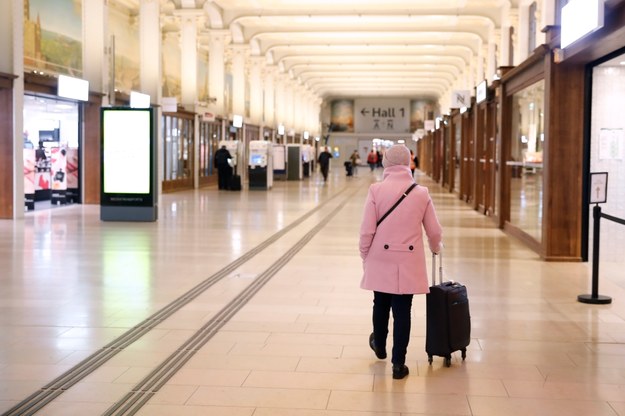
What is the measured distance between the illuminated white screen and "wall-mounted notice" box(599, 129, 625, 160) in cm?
816

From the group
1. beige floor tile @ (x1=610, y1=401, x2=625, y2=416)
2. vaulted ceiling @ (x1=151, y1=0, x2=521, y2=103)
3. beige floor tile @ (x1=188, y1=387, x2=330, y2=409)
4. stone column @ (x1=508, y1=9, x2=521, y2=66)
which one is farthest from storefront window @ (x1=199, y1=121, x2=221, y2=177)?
beige floor tile @ (x1=610, y1=401, x2=625, y2=416)

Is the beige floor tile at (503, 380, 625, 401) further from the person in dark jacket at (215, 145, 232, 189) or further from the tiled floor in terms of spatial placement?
the person in dark jacket at (215, 145, 232, 189)

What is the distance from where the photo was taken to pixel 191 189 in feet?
102

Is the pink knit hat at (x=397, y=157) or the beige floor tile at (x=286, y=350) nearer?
the pink knit hat at (x=397, y=157)

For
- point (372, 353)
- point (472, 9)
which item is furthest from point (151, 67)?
point (372, 353)

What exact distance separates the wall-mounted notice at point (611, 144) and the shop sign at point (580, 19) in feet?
5.08

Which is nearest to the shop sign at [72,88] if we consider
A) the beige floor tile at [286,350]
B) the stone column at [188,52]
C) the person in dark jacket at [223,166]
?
the person in dark jacket at [223,166]

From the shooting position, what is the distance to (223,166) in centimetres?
3006

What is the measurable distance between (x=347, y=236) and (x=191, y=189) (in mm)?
17889

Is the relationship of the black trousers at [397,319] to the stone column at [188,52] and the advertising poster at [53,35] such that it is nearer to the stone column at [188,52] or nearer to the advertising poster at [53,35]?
the advertising poster at [53,35]

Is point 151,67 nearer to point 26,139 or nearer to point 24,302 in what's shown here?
point 26,139

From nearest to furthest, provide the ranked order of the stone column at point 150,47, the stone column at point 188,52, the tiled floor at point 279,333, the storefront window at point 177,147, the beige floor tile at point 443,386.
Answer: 1. the tiled floor at point 279,333
2. the beige floor tile at point 443,386
3. the stone column at point 150,47
4. the storefront window at point 177,147
5. the stone column at point 188,52

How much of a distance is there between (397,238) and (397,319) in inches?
19.4

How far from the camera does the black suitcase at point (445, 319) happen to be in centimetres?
530
